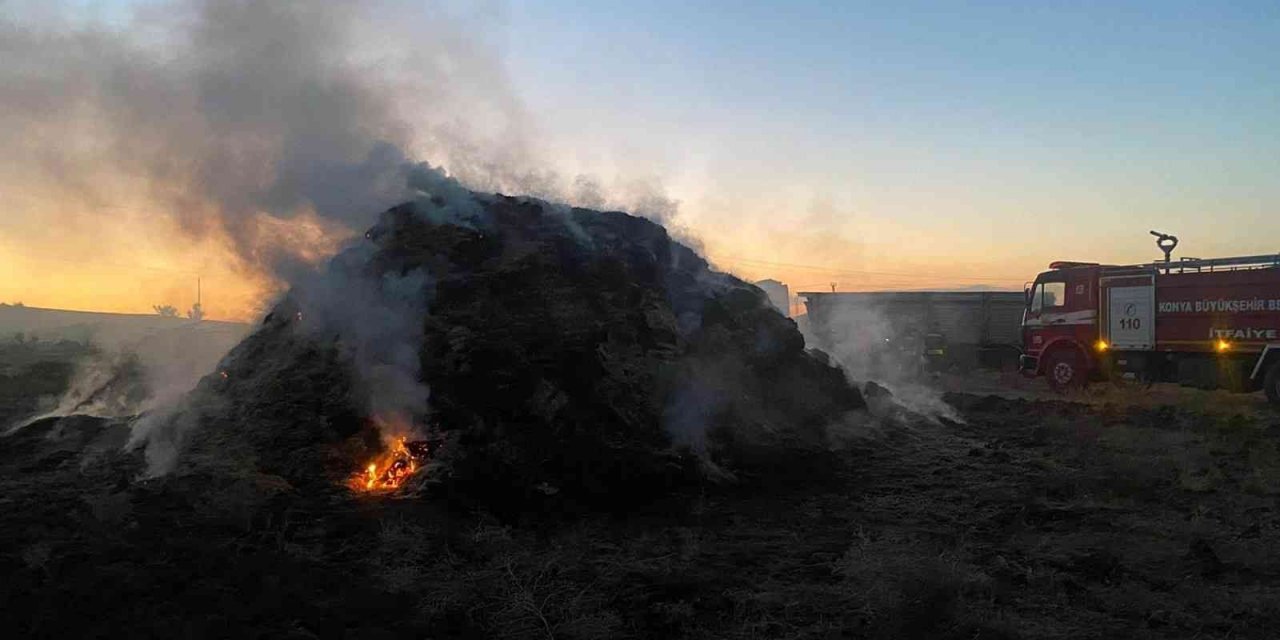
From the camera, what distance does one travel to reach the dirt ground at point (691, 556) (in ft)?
21.4

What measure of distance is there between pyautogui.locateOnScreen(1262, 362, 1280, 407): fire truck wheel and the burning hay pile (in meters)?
10.3

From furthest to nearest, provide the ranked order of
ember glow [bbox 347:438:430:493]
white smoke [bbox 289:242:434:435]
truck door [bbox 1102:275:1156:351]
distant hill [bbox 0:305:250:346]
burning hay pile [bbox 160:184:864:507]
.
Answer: distant hill [bbox 0:305:250:346]
truck door [bbox 1102:275:1156:351]
white smoke [bbox 289:242:434:435]
burning hay pile [bbox 160:184:864:507]
ember glow [bbox 347:438:430:493]

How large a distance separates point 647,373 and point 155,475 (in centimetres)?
753

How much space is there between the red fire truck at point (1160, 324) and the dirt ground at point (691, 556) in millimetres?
7060

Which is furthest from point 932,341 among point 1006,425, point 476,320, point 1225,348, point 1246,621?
point 1246,621

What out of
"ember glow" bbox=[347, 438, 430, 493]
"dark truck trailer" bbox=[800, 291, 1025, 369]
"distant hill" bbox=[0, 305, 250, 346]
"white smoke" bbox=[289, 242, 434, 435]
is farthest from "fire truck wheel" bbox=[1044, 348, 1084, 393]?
"distant hill" bbox=[0, 305, 250, 346]

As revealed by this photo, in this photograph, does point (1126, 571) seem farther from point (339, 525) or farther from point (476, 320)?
point (476, 320)

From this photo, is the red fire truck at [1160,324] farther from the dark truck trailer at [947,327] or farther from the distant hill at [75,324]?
the distant hill at [75,324]

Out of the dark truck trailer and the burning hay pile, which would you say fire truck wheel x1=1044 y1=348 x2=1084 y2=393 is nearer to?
the dark truck trailer

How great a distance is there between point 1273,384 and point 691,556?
56.6ft

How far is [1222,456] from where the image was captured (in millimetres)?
13109

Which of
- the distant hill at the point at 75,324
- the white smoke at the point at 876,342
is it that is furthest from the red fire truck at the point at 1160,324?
the distant hill at the point at 75,324

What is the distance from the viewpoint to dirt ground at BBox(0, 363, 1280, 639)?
6.52 metres

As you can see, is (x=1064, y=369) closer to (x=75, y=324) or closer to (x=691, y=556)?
(x=691, y=556)
